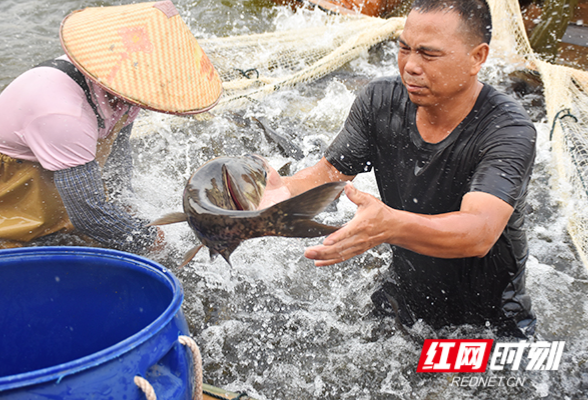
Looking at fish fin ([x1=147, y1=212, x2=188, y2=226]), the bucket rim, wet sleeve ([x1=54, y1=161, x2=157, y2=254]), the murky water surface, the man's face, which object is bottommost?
the murky water surface

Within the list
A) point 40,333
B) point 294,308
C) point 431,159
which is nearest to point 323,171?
point 431,159

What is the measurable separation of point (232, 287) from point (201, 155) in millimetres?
1862

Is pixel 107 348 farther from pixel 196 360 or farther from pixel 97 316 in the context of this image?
pixel 97 316

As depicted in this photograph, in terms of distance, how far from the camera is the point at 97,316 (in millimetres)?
1954

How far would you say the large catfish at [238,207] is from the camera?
1.53 meters

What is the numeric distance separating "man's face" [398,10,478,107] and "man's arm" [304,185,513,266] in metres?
0.57

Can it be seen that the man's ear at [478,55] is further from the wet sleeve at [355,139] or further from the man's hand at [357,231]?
the man's hand at [357,231]

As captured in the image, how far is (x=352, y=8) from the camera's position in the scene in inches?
298

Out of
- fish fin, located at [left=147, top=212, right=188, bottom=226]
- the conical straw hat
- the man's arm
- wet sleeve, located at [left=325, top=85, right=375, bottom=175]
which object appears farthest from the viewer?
the conical straw hat

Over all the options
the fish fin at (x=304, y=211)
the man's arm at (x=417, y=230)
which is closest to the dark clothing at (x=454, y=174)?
the man's arm at (x=417, y=230)

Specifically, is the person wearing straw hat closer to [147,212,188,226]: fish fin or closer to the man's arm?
[147,212,188,226]: fish fin

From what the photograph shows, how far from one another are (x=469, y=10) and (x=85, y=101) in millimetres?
2340

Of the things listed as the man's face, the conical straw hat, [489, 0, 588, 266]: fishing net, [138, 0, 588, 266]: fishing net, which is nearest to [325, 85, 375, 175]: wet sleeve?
the man's face

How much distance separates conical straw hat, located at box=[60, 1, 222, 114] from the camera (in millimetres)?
2625
